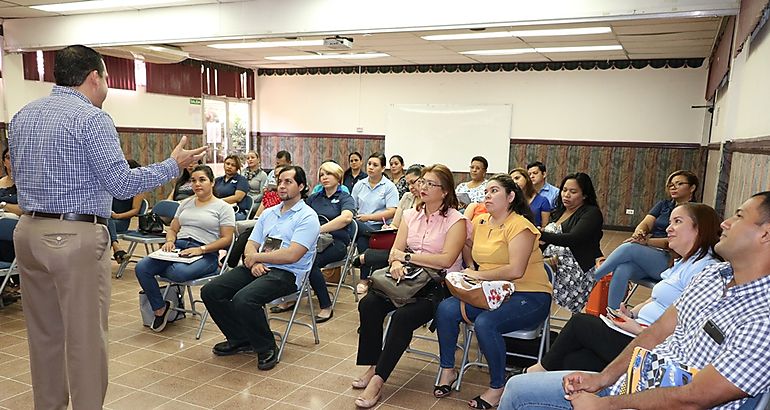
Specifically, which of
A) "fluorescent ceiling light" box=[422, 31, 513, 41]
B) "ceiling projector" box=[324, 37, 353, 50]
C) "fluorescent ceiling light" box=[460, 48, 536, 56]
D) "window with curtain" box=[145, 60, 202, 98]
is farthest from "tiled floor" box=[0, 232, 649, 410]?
"window with curtain" box=[145, 60, 202, 98]

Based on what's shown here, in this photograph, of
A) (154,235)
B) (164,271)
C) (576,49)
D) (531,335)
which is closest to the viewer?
(531,335)

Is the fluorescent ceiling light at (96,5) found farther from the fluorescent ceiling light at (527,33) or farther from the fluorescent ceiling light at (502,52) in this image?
the fluorescent ceiling light at (502,52)

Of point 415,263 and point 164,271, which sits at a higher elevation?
point 415,263

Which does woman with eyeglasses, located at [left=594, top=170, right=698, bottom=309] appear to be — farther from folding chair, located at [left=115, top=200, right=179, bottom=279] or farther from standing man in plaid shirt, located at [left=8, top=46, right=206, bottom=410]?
folding chair, located at [left=115, top=200, right=179, bottom=279]

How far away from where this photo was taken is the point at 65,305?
2463mm

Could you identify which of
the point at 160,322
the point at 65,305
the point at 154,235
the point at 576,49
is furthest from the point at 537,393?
the point at 576,49

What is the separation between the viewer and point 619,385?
81.0 inches

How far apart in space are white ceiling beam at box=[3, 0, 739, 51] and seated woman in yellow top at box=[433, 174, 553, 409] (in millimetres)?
2537

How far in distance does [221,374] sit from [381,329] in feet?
3.45

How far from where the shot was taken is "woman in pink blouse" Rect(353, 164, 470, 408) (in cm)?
322

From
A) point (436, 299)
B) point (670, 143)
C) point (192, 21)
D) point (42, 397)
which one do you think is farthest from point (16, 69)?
point (670, 143)

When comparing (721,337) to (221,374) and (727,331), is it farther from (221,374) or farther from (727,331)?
(221,374)

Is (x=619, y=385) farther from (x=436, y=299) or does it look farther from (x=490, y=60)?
(x=490, y=60)

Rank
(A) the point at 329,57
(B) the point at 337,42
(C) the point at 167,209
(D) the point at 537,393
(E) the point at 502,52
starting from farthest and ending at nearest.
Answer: (A) the point at 329,57 → (E) the point at 502,52 → (B) the point at 337,42 → (C) the point at 167,209 → (D) the point at 537,393
